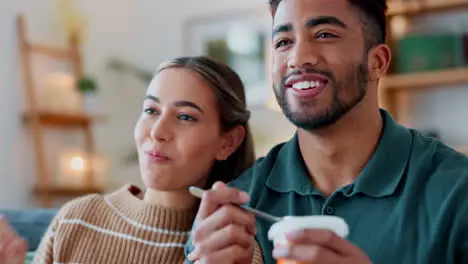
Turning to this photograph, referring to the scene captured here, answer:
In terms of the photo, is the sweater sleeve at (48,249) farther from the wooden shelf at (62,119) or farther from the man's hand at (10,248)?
the wooden shelf at (62,119)

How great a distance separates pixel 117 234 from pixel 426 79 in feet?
8.58

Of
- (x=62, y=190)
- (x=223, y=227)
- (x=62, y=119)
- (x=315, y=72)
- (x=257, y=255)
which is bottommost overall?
(x=62, y=190)

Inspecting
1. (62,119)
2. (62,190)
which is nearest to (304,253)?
(62,190)

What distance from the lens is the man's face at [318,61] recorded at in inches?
44.3

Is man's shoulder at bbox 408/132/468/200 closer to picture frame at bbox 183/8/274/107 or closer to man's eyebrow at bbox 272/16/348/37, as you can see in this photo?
man's eyebrow at bbox 272/16/348/37

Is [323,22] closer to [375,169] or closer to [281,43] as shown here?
[281,43]

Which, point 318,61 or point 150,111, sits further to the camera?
point 150,111

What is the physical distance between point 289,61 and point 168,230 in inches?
20.4

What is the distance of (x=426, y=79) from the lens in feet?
12.3

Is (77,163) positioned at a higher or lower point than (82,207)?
lower

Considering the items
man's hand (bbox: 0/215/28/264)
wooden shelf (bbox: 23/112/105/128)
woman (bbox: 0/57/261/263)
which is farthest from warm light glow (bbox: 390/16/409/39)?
man's hand (bbox: 0/215/28/264)

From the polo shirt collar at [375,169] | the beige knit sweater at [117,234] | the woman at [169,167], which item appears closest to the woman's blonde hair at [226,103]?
the woman at [169,167]

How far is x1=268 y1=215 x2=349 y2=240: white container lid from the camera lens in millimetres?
854

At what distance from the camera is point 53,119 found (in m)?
4.42
